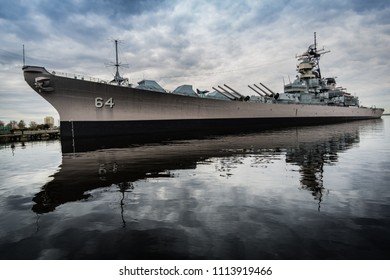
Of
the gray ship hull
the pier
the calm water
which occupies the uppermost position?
the gray ship hull

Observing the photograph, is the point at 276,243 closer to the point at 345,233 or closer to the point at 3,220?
the point at 345,233

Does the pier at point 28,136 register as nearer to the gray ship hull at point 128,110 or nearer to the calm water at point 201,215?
the gray ship hull at point 128,110

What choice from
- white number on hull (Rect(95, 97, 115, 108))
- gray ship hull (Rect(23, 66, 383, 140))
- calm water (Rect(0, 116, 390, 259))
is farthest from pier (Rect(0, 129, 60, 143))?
calm water (Rect(0, 116, 390, 259))

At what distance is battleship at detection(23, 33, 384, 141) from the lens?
1129 inches

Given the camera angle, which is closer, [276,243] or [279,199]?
[276,243]

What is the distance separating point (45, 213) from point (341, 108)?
7725 centimetres

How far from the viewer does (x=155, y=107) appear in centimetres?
3450

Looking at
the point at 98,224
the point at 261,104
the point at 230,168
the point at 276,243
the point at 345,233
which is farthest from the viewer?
the point at 261,104

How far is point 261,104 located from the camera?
47188mm

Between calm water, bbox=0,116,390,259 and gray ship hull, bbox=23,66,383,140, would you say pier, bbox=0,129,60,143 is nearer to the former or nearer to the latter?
gray ship hull, bbox=23,66,383,140

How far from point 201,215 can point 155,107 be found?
3063 cm

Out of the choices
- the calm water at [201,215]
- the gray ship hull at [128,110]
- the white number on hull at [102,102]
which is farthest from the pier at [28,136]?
the calm water at [201,215]

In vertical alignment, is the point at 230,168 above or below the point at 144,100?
below

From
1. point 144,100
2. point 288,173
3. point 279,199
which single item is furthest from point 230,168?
point 144,100
